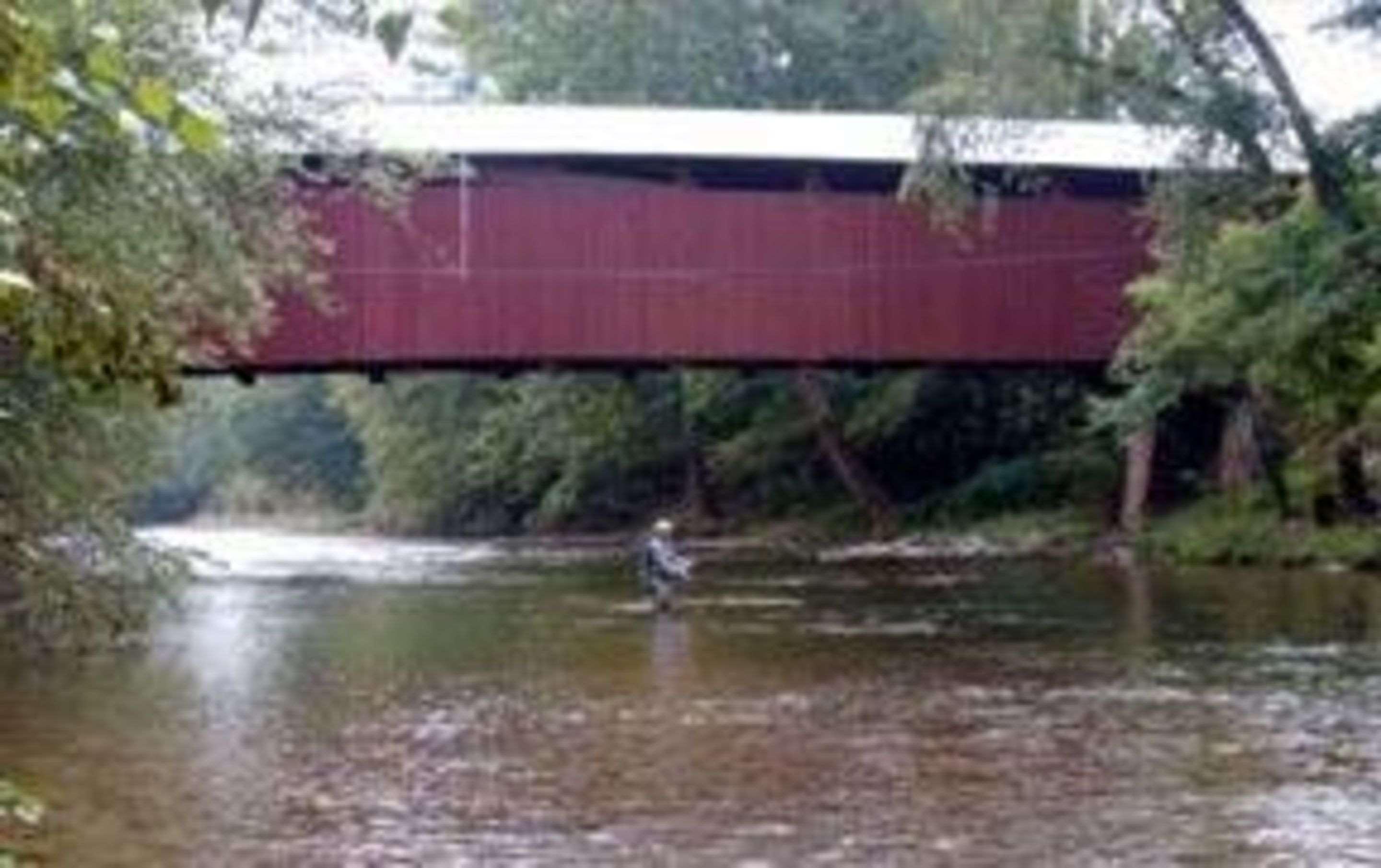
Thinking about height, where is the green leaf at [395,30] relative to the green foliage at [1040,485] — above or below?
above

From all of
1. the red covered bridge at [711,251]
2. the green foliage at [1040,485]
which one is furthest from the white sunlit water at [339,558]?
the green foliage at [1040,485]

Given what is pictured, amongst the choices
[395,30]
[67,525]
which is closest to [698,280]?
[67,525]

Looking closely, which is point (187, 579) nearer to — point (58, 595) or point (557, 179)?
point (58, 595)

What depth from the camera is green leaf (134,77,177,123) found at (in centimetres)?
250

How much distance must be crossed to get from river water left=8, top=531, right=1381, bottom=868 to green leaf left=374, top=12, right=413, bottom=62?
7256 millimetres

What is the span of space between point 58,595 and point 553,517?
4168cm

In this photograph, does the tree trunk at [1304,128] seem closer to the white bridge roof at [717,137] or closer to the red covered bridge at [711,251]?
the white bridge roof at [717,137]

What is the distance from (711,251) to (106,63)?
30.4 m

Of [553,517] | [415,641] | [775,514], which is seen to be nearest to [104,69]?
[415,641]

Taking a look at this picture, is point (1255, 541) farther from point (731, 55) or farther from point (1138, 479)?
point (731, 55)

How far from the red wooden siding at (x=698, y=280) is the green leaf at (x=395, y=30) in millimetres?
→ 27975

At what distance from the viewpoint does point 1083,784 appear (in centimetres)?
1183

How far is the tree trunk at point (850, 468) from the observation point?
4200cm

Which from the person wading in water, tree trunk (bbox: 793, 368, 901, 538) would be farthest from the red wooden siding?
tree trunk (bbox: 793, 368, 901, 538)
